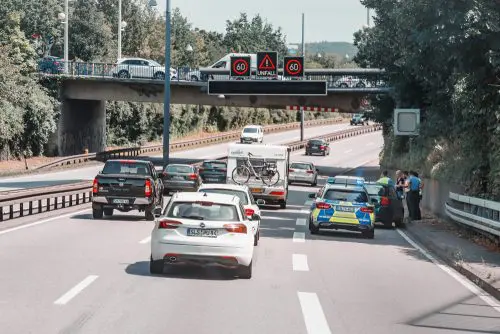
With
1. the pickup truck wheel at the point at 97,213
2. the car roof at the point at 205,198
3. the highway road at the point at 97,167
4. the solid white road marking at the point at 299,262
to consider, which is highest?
the car roof at the point at 205,198

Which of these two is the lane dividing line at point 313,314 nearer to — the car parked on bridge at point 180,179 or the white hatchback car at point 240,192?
the white hatchback car at point 240,192

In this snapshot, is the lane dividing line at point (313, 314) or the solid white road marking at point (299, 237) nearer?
the lane dividing line at point (313, 314)

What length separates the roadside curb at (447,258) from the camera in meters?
14.5

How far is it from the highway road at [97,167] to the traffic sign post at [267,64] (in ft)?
38.0

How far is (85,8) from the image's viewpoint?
313 ft

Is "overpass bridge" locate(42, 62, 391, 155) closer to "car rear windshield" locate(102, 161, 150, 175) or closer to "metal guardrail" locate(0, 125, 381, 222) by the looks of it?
"metal guardrail" locate(0, 125, 381, 222)

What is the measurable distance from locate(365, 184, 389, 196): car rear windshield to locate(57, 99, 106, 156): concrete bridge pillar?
4430 cm

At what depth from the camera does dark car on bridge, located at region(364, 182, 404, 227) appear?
2827cm

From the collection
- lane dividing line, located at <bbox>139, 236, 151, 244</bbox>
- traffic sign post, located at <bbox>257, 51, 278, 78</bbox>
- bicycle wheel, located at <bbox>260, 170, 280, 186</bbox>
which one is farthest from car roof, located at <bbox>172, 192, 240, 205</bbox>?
traffic sign post, located at <bbox>257, 51, 278, 78</bbox>

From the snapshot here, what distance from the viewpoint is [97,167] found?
65.5 meters

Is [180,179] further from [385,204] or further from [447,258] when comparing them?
[447,258]

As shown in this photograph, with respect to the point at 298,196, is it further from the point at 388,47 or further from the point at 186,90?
the point at 186,90

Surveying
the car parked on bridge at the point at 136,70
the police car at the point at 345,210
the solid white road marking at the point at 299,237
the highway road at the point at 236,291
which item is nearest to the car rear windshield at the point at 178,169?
the solid white road marking at the point at 299,237

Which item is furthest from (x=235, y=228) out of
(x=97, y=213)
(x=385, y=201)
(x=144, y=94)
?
(x=144, y=94)
